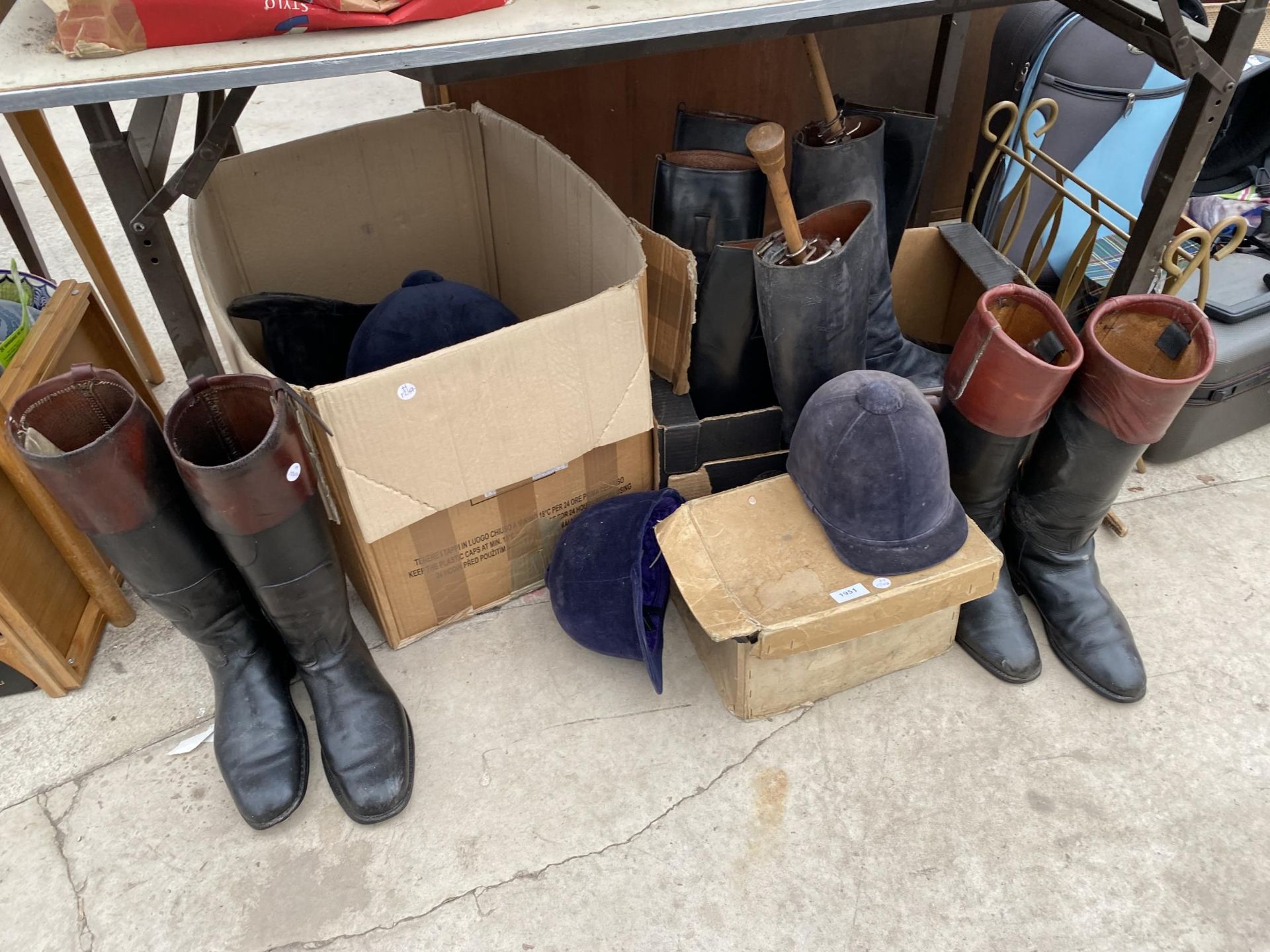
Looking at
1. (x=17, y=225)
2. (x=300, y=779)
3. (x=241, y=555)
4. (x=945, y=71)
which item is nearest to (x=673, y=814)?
(x=300, y=779)

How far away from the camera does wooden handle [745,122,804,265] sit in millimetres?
1164

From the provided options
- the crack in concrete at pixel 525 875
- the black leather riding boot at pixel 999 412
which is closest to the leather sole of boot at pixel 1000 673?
the black leather riding boot at pixel 999 412

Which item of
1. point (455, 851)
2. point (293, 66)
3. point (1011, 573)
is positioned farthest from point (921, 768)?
point (293, 66)

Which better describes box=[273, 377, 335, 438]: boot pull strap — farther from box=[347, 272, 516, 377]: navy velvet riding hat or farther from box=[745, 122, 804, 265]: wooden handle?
box=[745, 122, 804, 265]: wooden handle

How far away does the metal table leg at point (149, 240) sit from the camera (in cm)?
108

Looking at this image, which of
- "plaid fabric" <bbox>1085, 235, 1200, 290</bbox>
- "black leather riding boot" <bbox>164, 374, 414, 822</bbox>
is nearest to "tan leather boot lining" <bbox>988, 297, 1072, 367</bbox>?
"plaid fabric" <bbox>1085, 235, 1200, 290</bbox>

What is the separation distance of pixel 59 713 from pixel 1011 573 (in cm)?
157

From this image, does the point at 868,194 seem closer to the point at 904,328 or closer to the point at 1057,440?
the point at 904,328

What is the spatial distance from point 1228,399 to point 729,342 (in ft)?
3.20

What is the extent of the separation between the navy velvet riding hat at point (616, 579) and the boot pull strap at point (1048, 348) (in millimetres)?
584

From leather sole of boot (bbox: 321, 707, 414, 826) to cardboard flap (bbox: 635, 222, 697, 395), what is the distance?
2.33 ft

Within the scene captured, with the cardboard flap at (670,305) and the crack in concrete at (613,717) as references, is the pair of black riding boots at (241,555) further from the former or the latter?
the cardboard flap at (670,305)

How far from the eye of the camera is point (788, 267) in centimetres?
121

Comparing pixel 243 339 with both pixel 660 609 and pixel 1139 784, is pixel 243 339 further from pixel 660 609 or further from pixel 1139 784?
pixel 1139 784
